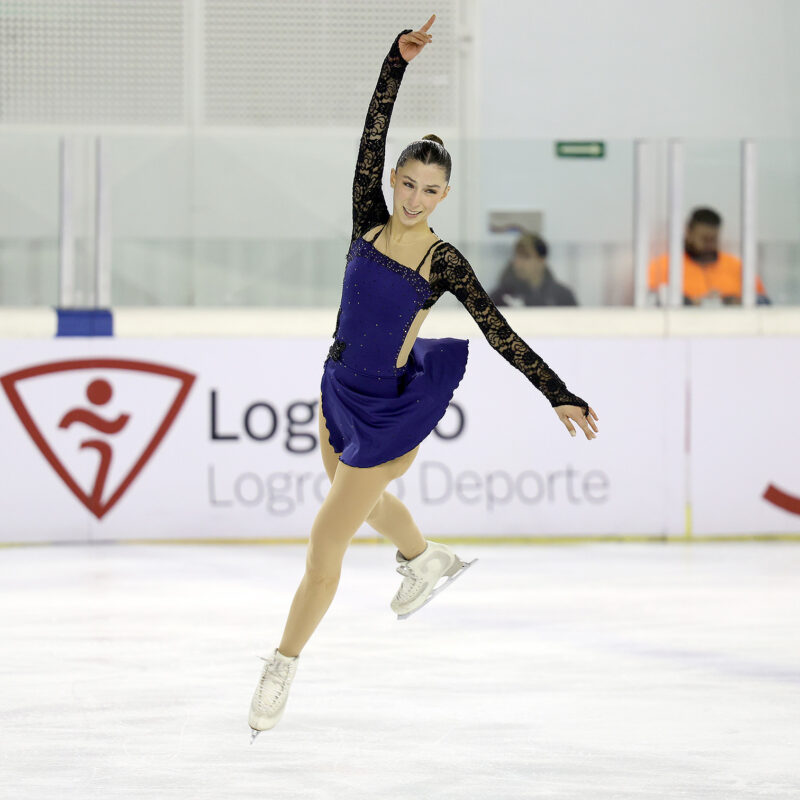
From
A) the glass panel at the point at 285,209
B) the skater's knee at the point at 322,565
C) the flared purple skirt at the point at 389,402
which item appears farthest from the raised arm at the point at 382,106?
the glass panel at the point at 285,209

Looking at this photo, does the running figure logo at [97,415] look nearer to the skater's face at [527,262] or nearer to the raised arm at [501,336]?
the skater's face at [527,262]

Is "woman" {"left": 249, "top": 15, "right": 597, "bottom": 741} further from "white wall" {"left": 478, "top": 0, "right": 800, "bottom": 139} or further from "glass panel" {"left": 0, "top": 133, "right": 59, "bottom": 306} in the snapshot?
"white wall" {"left": 478, "top": 0, "right": 800, "bottom": 139}

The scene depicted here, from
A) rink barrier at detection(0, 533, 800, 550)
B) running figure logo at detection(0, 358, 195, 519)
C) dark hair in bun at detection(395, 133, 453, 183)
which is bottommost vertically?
rink barrier at detection(0, 533, 800, 550)

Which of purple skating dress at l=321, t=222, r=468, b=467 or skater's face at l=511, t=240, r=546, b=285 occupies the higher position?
skater's face at l=511, t=240, r=546, b=285

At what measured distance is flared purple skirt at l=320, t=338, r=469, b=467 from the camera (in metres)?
3.42

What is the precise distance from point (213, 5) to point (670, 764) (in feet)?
25.8

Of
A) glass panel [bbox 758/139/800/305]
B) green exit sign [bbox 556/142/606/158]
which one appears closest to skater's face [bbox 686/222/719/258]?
glass panel [bbox 758/139/800/305]

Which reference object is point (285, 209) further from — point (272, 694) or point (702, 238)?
point (272, 694)

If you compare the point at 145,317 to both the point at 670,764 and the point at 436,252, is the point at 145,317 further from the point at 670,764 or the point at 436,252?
the point at 670,764

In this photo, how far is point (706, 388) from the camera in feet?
24.5

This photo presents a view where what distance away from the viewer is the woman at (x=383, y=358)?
3328 millimetres

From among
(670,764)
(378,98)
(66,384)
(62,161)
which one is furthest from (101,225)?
(670,764)

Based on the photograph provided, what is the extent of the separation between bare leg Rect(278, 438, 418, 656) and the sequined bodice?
306 millimetres

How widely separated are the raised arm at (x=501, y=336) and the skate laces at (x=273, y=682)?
2.84 ft
